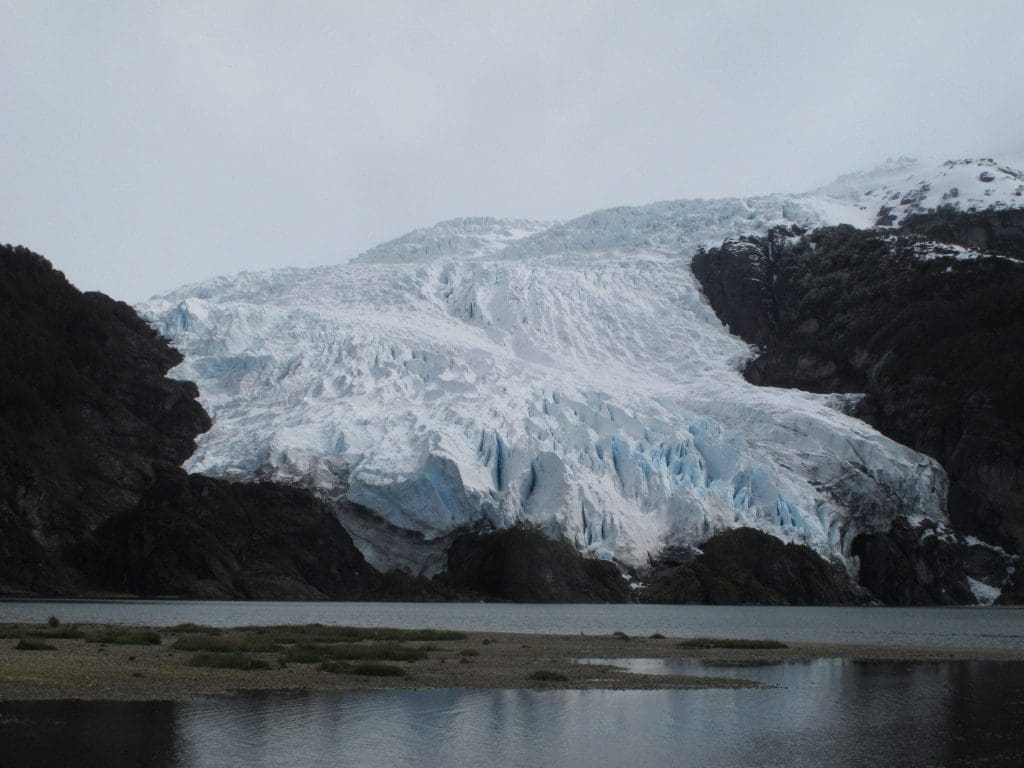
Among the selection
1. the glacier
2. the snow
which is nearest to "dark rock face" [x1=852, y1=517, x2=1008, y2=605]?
the snow

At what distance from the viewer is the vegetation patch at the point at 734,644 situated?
43.3m

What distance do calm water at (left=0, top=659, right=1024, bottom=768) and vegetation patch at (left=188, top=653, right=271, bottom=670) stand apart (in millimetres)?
4947

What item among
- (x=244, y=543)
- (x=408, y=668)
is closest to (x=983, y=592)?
(x=244, y=543)

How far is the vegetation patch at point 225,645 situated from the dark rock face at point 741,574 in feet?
175

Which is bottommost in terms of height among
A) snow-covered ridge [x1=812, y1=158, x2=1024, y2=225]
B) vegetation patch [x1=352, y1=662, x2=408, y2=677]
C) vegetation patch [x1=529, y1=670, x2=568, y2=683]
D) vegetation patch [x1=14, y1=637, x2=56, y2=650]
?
vegetation patch [x1=529, y1=670, x2=568, y2=683]

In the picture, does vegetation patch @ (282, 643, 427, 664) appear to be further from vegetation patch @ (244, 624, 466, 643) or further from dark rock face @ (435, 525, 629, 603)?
dark rock face @ (435, 525, 629, 603)

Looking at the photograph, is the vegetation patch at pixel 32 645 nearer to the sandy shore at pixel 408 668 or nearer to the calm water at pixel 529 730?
the sandy shore at pixel 408 668

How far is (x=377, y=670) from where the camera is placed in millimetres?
30281

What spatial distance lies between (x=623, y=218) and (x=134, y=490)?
71980 mm

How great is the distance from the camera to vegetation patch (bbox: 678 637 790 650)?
43.3 m

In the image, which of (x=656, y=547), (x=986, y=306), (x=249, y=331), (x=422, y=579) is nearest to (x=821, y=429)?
(x=656, y=547)

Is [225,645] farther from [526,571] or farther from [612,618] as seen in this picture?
[526,571]

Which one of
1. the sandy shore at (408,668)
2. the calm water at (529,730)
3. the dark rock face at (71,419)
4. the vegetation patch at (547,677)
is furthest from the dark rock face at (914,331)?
the vegetation patch at (547,677)

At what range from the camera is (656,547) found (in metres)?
87.1
